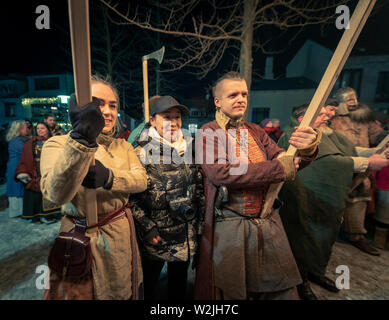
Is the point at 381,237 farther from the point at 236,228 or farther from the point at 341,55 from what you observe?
the point at 341,55

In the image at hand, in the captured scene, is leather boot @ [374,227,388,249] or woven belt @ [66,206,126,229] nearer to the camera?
woven belt @ [66,206,126,229]

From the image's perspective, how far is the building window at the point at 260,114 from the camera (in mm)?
18737

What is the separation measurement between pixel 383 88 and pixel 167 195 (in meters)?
21.0

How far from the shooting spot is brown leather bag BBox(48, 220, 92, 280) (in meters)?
1.23

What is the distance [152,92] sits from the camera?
1372cm

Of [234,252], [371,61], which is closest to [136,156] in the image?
[234,252]

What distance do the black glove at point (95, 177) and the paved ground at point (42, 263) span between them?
6.33 ft

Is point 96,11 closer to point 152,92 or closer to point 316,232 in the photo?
point 152,92

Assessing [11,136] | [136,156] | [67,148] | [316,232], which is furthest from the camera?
[11,136]

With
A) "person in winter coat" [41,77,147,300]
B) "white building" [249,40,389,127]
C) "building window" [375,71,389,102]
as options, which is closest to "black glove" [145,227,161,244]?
"person in winter coat" [41,77,147,300]

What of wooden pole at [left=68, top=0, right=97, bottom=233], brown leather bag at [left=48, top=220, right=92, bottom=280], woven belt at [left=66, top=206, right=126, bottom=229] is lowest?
brown leather bag at [left=48, top=220, right=92, bottom=280]

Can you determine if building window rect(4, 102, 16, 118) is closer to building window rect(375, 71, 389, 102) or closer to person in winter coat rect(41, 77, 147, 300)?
person in winter coat rect(41, 77, 147, 300)

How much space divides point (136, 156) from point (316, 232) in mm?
2239

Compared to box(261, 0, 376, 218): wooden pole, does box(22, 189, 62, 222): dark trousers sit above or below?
below
